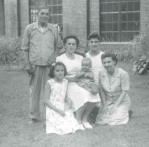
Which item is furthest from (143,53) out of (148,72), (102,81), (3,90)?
(102,81)

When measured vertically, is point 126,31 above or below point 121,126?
above

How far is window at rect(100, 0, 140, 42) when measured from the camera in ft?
56.0

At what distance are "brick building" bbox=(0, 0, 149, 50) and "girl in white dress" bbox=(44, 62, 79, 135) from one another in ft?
36.6

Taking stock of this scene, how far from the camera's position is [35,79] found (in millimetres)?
5910

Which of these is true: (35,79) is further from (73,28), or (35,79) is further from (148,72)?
(73,28)

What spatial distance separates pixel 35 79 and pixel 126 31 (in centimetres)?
1202

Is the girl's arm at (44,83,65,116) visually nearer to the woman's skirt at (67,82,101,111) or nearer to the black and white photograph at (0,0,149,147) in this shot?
the black and white photograph at (0,0,149,147)

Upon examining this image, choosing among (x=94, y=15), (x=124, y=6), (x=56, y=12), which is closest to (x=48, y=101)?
(x=124, y=6)

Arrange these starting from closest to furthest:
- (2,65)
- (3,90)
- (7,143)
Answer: (7,143), (3,90), (2,65)

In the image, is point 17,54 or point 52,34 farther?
point 17,54

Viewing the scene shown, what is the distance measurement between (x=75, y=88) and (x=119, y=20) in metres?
12.1

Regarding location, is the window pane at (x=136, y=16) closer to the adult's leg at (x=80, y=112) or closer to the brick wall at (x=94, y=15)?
the brick wall at (x=94, y=15)

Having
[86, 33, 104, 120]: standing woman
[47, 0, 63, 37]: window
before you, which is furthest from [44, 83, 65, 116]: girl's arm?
[47, 0, 63, 37]: window

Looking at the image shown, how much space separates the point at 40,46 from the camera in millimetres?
5746
